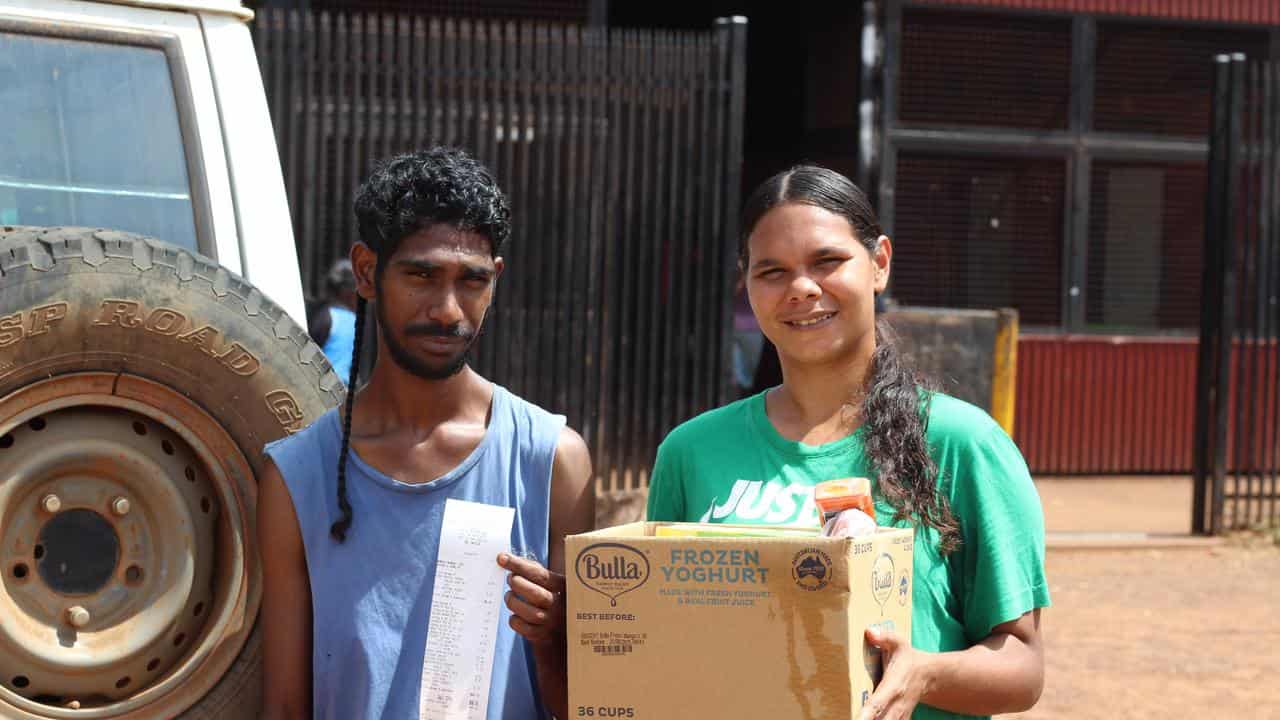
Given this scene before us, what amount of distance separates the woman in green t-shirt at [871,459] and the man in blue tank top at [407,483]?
272mm

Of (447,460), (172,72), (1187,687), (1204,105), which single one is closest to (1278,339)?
(1204,105)

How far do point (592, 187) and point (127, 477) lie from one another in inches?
248

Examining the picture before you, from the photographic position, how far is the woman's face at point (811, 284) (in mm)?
2258

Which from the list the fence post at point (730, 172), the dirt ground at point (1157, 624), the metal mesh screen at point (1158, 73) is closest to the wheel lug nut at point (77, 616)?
the dirt ground at point (1157, 624)

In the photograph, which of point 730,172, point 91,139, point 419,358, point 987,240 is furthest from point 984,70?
point 419,358

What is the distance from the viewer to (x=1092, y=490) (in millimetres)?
12469

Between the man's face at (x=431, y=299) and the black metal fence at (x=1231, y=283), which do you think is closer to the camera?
the man's face at (x=431, y=299)

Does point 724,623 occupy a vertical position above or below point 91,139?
below

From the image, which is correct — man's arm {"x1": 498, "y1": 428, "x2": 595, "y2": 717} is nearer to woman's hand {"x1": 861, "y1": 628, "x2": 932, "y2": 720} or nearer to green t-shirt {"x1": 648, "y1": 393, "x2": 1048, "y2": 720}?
green t-shirt {"x1": 648, "y1": 393, "x2": 1048, "y2": 720}

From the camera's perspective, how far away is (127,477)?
Result: 305 centimetres

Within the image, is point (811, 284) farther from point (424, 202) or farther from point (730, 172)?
point (730, 172)

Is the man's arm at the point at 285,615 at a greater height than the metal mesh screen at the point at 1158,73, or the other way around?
the metal mesh screen at the point at 1158,73

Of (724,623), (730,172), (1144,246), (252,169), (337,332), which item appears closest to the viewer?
(724,623)

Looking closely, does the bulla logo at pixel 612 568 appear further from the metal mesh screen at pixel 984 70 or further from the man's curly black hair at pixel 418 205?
the metal mesh screen at pixel 984 70
